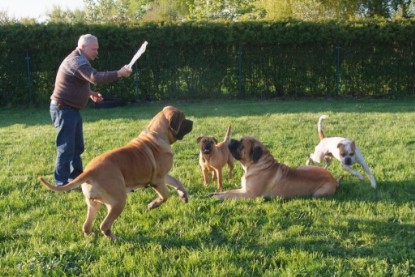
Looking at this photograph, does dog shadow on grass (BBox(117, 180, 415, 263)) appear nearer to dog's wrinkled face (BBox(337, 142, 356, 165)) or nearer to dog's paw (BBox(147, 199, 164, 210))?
dog's paw (BBox(147, 199, 164, 210))

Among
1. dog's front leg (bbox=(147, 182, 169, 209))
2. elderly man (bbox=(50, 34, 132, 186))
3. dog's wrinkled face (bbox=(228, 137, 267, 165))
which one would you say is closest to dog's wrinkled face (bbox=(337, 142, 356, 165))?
dog's wrinkled face (bbox=(228, 137, 267, 165))

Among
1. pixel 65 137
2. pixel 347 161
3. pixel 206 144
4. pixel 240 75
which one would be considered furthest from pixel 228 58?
pixel 65 137

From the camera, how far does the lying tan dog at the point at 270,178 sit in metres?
6.39

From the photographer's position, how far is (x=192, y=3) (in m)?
54.9

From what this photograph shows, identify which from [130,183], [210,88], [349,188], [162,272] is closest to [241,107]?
[210,88]

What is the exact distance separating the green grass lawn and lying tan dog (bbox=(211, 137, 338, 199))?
215mm

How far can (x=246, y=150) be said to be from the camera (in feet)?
21.7

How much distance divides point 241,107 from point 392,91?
699cm

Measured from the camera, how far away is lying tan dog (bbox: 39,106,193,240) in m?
4.85

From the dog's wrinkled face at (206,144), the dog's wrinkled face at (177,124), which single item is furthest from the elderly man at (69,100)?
the dog's wrinkled face at (206,144)

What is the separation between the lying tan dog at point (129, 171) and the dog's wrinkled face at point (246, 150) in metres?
1.07

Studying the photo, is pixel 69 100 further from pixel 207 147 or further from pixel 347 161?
pixel 347 161

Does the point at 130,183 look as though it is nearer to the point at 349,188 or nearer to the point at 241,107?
the point at 349,188

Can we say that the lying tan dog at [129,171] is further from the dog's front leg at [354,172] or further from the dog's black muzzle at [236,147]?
the dog's front leg at [354,172]
